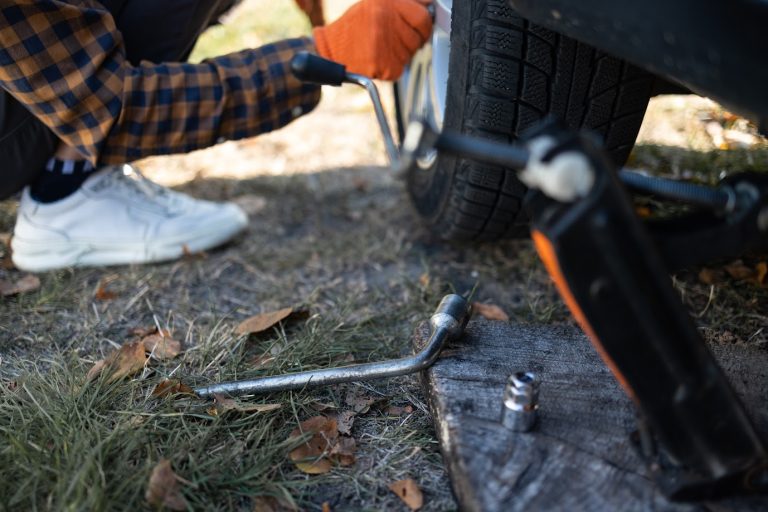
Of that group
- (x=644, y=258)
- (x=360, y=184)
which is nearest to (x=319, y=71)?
(x=644, y=258)

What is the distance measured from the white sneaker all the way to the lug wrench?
76 cm

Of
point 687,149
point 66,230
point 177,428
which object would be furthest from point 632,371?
point 687,149

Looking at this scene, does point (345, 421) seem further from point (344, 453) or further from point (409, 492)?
point (409, 492)

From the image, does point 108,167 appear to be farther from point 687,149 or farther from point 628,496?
point 687,149

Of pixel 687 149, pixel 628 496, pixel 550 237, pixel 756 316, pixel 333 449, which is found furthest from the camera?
pixel 687 149

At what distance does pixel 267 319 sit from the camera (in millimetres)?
1599

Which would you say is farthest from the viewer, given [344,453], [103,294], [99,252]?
[99,252]

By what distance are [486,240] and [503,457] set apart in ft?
2.92

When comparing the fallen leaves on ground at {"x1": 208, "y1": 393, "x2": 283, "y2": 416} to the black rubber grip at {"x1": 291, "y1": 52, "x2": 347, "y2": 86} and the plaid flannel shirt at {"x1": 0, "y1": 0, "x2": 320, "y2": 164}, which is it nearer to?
the black rubber grip at {"x1": 291, "y1": 52, "x2": 347, "y2": 86}

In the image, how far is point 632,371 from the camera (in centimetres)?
90

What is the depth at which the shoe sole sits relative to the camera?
1.87 m

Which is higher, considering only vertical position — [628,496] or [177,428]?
[628,496]

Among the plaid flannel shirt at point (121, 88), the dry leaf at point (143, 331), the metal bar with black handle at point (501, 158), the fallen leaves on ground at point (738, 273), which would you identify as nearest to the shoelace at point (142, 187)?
the plaid flannel shirt at point (121, 88)

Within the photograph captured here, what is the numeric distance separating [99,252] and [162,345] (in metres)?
0.54
